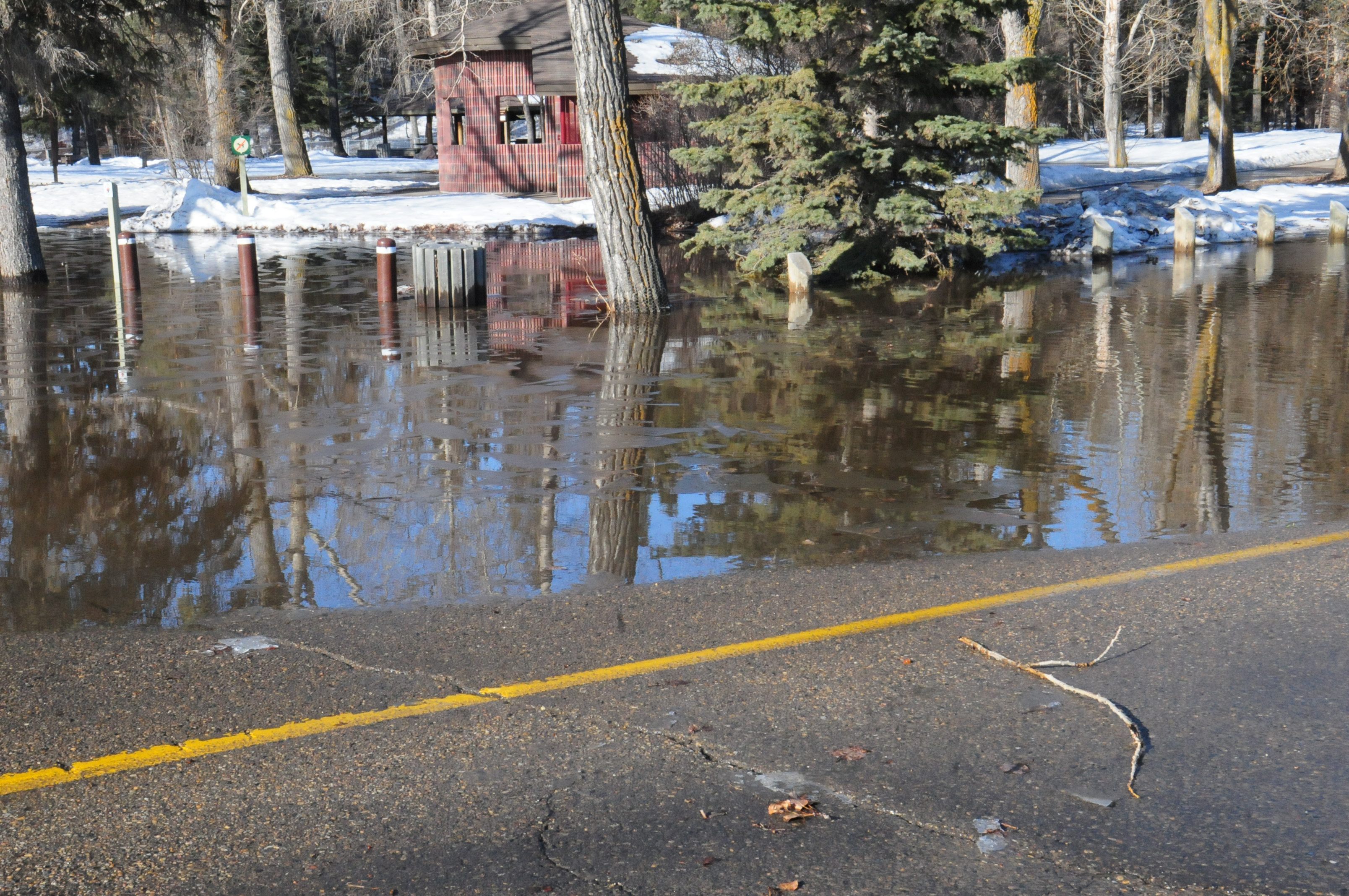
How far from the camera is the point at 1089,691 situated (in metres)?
4.71

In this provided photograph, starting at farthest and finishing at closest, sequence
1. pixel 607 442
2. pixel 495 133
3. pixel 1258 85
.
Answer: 1. pixel 1258 85
2. pixel 495 133
3. pixel 607 442

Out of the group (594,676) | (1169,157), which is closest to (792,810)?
(594,676)

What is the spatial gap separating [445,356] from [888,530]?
6.80 meters

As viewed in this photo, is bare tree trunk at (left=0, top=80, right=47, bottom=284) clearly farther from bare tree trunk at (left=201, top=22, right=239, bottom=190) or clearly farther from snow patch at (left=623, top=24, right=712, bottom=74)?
bare tree trunk at (left=201, top=22, right=239, bottom=190)

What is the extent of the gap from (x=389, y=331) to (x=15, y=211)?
8.34 metres

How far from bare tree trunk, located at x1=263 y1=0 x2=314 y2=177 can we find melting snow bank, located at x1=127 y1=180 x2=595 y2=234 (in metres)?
9.30

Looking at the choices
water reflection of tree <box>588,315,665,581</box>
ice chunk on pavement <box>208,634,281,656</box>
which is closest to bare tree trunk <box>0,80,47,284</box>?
water reflection of tree <box>588,315,665,581</box>

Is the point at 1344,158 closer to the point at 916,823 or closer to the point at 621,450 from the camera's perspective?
the point at 621,450

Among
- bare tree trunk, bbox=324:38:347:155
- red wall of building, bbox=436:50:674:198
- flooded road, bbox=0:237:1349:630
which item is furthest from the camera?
bare tree trunk, bbox=324:38:347:155

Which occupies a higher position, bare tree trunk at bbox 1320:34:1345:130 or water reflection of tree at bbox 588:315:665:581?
bare tree trunk at bbox 1320:34:1345:130

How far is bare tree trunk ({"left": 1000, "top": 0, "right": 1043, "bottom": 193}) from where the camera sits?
2592 cm

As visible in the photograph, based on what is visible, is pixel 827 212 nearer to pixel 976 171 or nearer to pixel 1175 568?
pixel 976 171

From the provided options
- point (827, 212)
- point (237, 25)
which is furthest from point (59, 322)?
point (237, 25)

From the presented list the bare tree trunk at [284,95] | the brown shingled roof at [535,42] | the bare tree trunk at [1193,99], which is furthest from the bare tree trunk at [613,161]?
the bare tree trunk at [1193,99]
